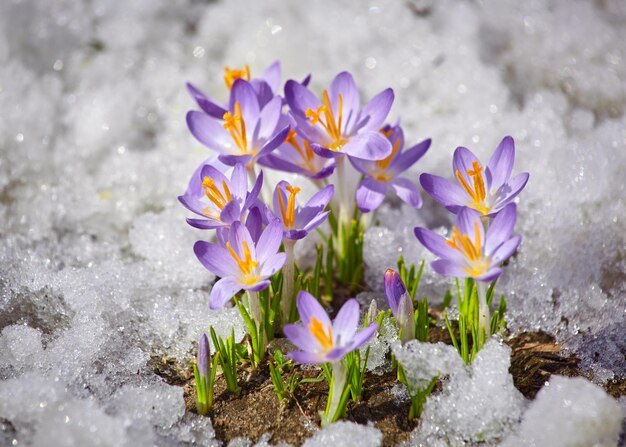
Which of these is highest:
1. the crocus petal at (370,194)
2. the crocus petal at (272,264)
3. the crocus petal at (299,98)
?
the crocus petal at (299,98)

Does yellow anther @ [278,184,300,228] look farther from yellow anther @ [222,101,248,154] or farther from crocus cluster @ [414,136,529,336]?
crocus cluster @ [414,136,529,336]

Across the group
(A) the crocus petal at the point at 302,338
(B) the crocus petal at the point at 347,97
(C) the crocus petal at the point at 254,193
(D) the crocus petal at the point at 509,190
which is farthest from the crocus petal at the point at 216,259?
(D) the crocus petal at the point at 509,190

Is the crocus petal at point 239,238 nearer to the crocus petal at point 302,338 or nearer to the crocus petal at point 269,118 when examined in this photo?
the crocus petal at point 302,338

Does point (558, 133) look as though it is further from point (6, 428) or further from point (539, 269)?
point (6, 428)

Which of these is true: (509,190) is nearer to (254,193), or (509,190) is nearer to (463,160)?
(463,160)

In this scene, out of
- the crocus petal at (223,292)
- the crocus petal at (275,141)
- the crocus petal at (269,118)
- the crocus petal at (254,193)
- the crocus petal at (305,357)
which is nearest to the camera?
the crocus petal at (305,357)

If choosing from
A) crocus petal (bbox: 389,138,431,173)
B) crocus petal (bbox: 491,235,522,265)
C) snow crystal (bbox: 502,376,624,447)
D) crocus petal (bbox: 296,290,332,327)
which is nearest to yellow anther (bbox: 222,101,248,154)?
crocus petal (bbox: 389,138,431,173)

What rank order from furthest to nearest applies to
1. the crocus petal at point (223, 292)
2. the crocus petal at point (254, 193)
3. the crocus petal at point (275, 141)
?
the crocus petal at point (275, 141)
the crocus petal at point (254, 193)
the crocus petal at point (223, 292)
